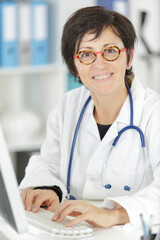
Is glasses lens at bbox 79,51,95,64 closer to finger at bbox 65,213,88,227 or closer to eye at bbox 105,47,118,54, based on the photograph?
eye at bbox 105,47,118,54

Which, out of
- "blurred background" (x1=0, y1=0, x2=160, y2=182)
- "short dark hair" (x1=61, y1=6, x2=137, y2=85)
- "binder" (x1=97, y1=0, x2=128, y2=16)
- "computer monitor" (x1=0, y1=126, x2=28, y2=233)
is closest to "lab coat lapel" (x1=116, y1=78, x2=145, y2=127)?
"short dark hair" (x1=61, y1=6, x2=137, y2=85)

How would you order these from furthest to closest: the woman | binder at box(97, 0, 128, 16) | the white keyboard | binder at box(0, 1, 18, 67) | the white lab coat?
binder at box(97, 0, 128, 16) → binder at box(0, 1, 18, 67) → the woman → the white lab coat → the white keyboard

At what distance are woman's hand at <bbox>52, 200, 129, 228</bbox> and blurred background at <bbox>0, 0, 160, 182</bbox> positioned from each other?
1818 millimetres

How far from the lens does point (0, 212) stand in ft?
4.24

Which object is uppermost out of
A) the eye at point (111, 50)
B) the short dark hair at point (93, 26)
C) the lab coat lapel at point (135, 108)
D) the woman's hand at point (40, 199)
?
the short dark hair at point (93, 26)

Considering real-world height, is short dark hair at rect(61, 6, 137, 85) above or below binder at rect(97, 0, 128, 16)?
above

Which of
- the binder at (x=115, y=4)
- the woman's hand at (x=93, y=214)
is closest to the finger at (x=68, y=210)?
the woman's hand at (x=93, y=214)

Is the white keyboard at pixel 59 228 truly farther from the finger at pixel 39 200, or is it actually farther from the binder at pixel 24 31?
the binder at pixel 24 31

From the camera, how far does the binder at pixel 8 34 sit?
3.00m

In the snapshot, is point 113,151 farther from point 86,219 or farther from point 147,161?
point 86,219

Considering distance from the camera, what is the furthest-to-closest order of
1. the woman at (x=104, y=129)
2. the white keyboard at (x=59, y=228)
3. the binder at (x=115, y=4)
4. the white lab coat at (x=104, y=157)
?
the binder at (x=115, y=4) < the woman at (x=104, y=129) < the white lab coat at (x=104, y=157) < the white keyboard at (x=59, y=228)

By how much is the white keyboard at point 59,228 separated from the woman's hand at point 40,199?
4.4 inches

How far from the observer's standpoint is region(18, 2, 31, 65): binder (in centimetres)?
305

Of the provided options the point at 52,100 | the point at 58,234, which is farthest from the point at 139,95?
the point at 52,100
